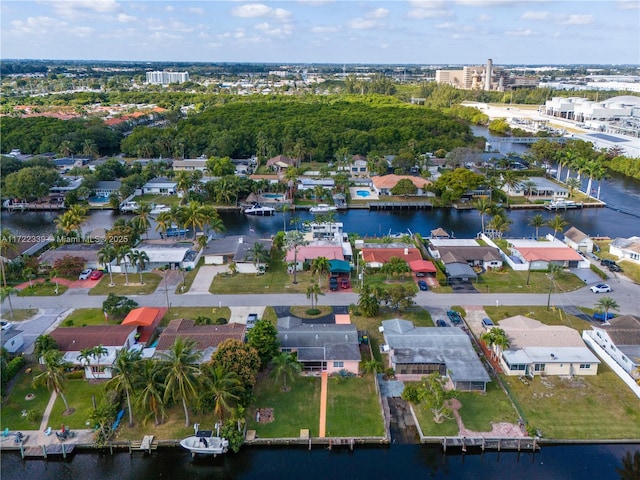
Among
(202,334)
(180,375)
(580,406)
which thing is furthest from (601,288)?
(180,375)

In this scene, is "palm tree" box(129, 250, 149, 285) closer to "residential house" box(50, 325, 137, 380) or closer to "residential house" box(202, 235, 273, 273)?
"residential house" box(202, 235, 273, 273)

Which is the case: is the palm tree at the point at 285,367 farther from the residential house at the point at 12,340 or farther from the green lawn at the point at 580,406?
the residential house at the point at 12,340

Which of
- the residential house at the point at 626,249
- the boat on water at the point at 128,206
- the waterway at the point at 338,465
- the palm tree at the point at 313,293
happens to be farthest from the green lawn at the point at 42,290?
the residential house at the point at 626,249

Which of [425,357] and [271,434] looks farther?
[425,357]

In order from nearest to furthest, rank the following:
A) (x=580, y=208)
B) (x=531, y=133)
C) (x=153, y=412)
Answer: (x=153, y=412)
(x=580, y=208)
(x=531, y=133)

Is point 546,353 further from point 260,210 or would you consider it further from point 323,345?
point 260,210

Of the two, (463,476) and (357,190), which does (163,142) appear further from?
(463,476)

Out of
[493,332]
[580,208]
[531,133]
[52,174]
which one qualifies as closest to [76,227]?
[52,174]
